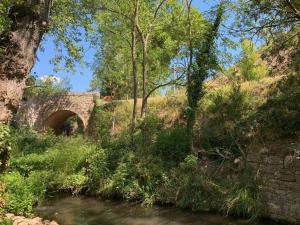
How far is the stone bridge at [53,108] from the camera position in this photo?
28.0m

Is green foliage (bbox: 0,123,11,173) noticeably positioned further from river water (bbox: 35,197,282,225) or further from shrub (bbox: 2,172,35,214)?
river water (bbox: 35,197,282,225)

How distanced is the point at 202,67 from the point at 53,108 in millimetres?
17206

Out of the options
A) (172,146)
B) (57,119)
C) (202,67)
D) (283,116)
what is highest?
(202,67)

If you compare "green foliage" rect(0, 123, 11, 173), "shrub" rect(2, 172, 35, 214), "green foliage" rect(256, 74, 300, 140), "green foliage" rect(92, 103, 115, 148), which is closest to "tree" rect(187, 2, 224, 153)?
"green foliage" rect(256, 74, 300, 140)

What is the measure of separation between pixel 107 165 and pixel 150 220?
15.6 ft

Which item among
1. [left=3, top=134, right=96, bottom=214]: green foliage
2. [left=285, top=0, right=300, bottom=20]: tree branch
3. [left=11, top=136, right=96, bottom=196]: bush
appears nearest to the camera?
[left=285, top=0, right=300, bottom=20]: tree branch

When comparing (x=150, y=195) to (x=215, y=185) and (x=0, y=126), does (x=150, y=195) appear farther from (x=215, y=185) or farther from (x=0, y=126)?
(x=0, y=126)

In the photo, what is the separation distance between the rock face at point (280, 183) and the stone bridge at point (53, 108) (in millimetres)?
18820

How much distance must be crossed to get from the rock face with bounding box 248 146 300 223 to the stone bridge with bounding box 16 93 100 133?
18.8 m

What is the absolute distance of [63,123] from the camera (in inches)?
1389

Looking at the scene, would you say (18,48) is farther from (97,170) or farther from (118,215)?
(97,170)

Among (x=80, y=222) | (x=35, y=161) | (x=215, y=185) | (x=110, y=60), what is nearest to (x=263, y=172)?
(x=215, y=185)

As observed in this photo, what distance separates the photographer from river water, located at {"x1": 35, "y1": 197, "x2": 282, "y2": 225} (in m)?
10.4

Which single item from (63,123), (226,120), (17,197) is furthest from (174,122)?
(63,123)
